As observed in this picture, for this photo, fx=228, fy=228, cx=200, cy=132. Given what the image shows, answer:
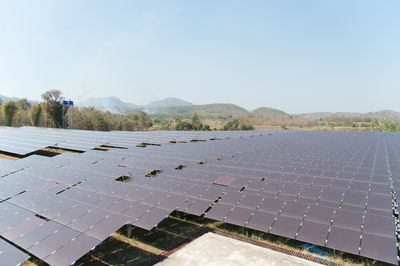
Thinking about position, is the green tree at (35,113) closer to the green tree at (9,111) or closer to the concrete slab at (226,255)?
the green tree at (9,111)

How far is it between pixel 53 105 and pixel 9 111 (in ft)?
81.8

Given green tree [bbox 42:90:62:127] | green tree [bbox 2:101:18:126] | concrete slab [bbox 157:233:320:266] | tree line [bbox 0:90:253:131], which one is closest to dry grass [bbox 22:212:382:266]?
concrete slab [bbox 157:233:320:266]

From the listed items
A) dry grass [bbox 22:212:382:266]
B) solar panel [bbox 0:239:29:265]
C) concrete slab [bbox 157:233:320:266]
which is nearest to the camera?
solar panel [bbox 0:239:29:265]

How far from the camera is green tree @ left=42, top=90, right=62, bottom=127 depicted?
73.8 meters

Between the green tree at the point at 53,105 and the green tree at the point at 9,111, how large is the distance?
20.6m

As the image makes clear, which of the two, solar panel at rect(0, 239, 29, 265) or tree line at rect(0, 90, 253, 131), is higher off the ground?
tree line at rect(0, 90, 253, 131)

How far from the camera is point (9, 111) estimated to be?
→ 277 feet

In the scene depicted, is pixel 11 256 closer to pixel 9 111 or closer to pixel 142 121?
pixel 142 121

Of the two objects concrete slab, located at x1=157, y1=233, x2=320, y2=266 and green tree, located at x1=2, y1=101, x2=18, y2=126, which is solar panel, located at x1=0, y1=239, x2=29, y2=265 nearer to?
concrete slab, located at x1=157, y1=233, x2=320, y2=266

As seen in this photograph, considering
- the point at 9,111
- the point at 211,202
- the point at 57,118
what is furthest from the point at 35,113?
the point at 211,202

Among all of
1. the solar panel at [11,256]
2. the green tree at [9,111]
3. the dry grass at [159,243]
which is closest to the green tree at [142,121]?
the green tree at [9,111]

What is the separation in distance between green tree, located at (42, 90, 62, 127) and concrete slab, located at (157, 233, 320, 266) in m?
81.4

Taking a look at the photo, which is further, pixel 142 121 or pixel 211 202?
pixel 142 121

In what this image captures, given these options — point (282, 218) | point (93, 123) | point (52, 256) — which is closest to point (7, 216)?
point (52, 256)
